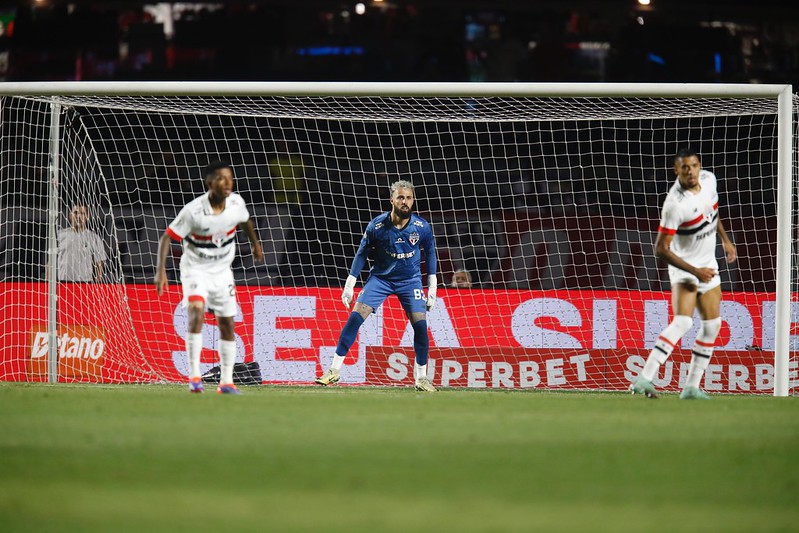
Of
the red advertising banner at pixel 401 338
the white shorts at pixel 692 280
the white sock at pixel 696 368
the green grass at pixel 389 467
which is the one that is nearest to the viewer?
the green grass at pixel 389 467

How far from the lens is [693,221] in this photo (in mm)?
8891

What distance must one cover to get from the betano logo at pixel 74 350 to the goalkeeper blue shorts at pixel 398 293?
3.24m

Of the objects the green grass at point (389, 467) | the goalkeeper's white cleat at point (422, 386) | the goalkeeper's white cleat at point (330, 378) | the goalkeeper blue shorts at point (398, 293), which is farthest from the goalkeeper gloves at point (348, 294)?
the green grass at point (389, 467)

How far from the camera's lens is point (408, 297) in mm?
10586

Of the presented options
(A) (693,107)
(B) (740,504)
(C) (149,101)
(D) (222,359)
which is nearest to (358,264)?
(D) (222,359)

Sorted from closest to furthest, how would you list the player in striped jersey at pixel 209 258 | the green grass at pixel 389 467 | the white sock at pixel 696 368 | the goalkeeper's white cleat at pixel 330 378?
the green grass at pixel 389 467
the player in striped jersey at pixel 209 258
the white sock at pixel 696 368
the goalkeeper's white cleat at pixel 330 378

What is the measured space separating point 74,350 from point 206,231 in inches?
151

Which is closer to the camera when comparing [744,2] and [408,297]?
[408,297]

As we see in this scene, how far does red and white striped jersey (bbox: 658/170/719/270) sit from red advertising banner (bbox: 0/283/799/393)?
281 cm

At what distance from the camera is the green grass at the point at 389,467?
3.87 metres

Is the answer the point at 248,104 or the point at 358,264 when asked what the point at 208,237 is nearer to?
the point at 358,264

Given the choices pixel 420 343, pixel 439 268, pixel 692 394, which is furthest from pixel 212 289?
pixel 439 268

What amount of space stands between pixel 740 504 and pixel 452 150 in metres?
11.4

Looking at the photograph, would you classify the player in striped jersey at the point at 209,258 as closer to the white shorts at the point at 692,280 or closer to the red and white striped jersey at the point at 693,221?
the red and white striped jersey at the point at 693,221
